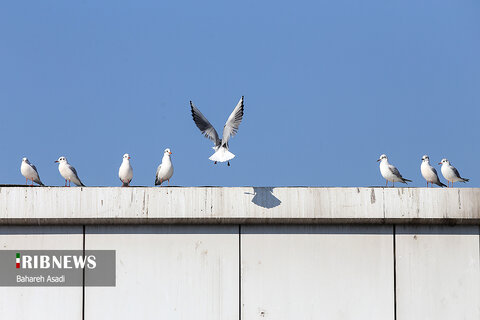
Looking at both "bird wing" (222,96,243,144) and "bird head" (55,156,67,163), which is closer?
"bird wing" (222,96,243,144)

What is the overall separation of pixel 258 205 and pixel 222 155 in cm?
149

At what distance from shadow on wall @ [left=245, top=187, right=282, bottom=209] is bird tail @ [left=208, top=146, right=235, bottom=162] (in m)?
1.19

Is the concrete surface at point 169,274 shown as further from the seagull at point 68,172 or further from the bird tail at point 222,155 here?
the seagull at point 68,172

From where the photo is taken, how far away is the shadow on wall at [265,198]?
35.0 ft

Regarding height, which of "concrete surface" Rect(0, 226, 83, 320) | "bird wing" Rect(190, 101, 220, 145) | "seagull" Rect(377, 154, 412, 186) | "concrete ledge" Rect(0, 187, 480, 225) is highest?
"bird wing" Rect(190, 101, 220, 145)

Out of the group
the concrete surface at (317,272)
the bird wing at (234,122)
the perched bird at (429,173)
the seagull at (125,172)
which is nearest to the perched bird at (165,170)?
the seagull at (125,172)

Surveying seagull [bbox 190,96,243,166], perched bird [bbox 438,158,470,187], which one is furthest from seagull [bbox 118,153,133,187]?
perched bird [bbox 438,158,470,187]

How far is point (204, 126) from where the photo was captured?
12.5 metres

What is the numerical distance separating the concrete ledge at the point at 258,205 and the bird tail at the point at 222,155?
1.13 meters

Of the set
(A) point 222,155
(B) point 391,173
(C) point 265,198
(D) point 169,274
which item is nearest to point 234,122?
(A) point 222,155

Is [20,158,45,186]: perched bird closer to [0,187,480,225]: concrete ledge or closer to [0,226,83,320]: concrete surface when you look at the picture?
[0,226,83,320]: concrete surface

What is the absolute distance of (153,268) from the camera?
10.9m

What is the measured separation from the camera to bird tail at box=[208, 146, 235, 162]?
38.5ft

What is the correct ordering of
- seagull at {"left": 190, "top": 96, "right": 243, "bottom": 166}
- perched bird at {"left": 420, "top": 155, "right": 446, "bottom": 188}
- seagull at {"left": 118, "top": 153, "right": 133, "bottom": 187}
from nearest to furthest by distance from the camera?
seagull at {"left": 190, "top": 96, "right": 243, "bottom": 166} → seagull at {"left": 118, "top": 153, "right": 133, "bottom": 187} → perched bird at {"left": 420, "top": 155, "right": 446, "bottom": 188}
